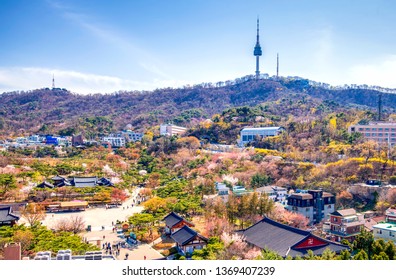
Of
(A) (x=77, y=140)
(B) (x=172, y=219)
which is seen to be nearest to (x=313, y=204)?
(B) (x=172, y=219)

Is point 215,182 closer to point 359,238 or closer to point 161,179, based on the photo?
point 161,179

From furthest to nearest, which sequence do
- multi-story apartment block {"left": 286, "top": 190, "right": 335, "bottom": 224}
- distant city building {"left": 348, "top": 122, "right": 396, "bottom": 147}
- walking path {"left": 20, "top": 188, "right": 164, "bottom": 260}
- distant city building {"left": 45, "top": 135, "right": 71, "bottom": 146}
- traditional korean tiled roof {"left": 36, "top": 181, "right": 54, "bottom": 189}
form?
distant city building {"left": 45, "top": 135, "right": 71, "bottom": 146} < distant city building {"left": 348, "top": 122, "right": 396, "bottom": 147} < traditional korean tiled roof {"left": 36, "top": 181, "right": 54, "bottom": 189} < multi-story apartment block {"left": 286, "top": 190, "right": 335, "bottom": 224} < walking path {"left": 20, "top": 188, "right": 164, "bottom": 260}

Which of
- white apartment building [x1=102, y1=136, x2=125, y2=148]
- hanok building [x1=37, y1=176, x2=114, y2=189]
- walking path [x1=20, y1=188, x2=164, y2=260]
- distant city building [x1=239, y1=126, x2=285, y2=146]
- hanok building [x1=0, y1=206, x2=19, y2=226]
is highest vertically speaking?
distant city building [x1=239, y1=126, x2=285, y2=146]

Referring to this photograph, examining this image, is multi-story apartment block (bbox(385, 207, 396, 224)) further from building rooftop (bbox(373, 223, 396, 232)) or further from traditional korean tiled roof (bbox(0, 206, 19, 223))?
traditional korean tiled roof (bbox(0, 206, 19, 223))

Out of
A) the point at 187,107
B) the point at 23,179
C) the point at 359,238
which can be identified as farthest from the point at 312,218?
the point at 187,107

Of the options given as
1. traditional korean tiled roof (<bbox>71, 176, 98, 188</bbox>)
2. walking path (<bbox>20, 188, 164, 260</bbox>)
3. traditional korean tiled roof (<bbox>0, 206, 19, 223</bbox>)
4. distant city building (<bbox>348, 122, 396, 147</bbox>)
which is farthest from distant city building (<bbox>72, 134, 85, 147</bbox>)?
distant city building (<bbox>348, 122, 396, 147</bbox>)

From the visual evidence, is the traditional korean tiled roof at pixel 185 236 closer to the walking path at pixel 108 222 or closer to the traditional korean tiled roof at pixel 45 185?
the walking path at pixel 108 222
